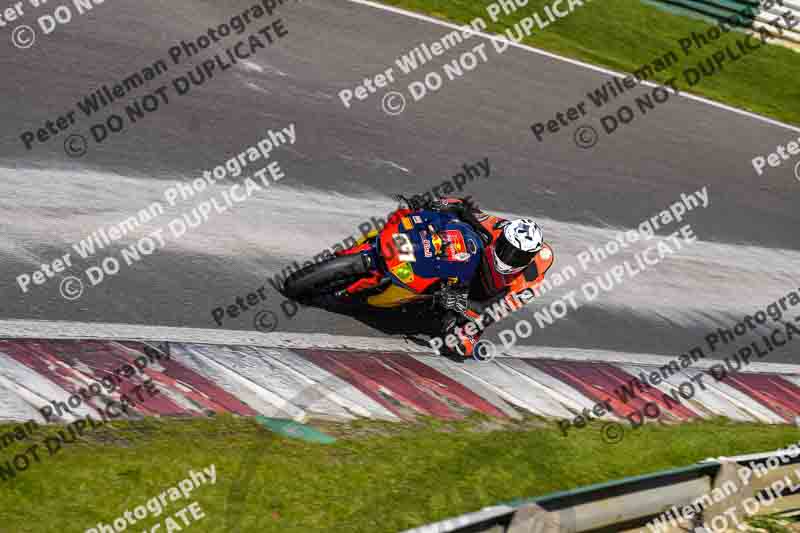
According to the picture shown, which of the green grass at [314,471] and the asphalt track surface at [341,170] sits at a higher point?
the asphalt track surface at [341,170]

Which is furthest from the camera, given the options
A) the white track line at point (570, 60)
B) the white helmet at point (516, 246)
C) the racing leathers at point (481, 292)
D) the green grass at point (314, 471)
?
the white track line at point (570, 60)

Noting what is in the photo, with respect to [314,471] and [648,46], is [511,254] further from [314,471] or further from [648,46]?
[648,46]

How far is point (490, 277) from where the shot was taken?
30.8ft

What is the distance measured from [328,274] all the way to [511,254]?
6.34 feet

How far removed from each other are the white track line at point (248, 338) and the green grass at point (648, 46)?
738 cm

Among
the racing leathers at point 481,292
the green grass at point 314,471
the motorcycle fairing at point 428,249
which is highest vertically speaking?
the motorcycle fairing at point 428,249

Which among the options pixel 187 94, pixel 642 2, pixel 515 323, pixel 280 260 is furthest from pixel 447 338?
pixel 642 2

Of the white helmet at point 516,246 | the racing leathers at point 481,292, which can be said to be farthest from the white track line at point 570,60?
the white helmet at point 516,246

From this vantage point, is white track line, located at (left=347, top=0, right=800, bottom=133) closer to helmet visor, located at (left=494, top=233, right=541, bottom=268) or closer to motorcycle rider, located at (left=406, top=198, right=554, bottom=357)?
motorcycle rider, located at (left=406, top=198, right=554, bottom=357)

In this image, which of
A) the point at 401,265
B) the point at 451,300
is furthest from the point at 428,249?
the point at 451,300

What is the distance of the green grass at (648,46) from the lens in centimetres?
1614

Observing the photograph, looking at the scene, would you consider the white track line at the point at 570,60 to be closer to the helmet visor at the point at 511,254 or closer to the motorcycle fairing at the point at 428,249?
the motorcycle fairing at the point at 428,249

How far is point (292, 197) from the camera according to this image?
1078 centimetres

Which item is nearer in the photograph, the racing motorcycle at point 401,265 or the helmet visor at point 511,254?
the racing motorcycle at point 401,265
